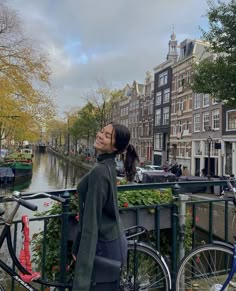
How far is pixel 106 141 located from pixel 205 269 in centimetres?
187

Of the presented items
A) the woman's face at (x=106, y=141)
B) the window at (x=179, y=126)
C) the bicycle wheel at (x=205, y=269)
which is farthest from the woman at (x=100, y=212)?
the window at (x=179, y=126)

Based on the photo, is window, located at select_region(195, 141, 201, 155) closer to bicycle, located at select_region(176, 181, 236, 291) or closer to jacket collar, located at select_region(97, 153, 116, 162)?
bicycle, located at select_region(176, 181, 236, 291)

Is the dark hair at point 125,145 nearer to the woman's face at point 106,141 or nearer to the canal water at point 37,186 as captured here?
the woman's face at point 106,141

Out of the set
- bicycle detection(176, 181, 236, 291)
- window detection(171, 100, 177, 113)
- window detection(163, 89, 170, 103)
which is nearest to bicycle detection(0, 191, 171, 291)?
bicycle detection(176, 181, 236, 291)

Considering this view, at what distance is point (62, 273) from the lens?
2.63 meters

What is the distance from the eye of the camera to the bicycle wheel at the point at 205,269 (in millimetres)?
2727

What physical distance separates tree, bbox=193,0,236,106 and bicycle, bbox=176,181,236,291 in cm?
949

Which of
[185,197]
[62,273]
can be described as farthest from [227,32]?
[62,273]

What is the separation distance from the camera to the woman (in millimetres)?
1858

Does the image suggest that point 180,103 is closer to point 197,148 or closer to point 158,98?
point 158,98

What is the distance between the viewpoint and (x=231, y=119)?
2648 cm

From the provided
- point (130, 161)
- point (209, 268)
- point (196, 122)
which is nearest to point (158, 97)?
point (196, 122)

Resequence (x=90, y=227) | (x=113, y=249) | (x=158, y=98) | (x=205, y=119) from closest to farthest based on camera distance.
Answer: (x=90, y=227) → (x=113, y=249) → (x=205, y=119) → (x=158, y=98)

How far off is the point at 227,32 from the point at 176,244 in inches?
408
